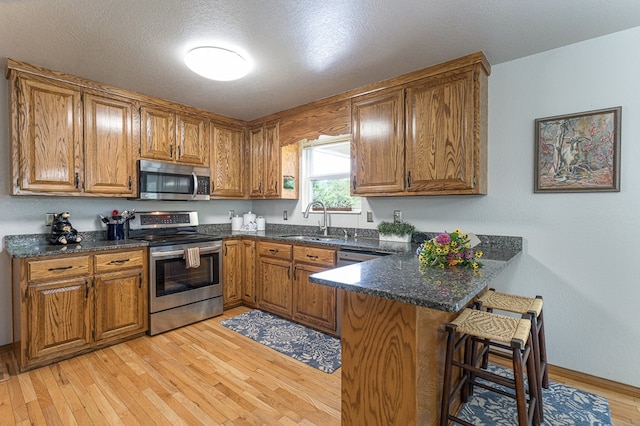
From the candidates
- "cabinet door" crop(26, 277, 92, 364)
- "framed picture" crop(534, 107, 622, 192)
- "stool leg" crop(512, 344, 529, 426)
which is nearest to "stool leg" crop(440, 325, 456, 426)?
"stool leg" crop(512, 344, 529, 426)

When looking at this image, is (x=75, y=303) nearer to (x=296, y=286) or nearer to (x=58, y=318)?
(x=58, y=318)

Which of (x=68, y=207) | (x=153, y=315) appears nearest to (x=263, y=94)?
(x=68, y=207)

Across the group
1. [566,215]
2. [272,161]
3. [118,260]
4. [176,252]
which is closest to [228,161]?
[272,161]

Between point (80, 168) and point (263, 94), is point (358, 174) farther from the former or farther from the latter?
point (80, 168)

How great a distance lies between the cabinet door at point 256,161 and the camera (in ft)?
13.4

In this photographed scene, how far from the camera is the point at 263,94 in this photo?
322 cm

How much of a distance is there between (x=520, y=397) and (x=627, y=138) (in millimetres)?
1912

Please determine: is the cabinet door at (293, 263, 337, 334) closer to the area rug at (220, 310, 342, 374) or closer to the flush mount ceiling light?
the area rug at (220, 310, 342, 374)

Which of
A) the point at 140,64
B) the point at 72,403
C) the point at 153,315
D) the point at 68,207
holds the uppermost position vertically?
the point at 140,64

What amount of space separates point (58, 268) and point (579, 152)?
4.05m

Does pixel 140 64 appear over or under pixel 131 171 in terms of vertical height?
over

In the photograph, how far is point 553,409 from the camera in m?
1.94

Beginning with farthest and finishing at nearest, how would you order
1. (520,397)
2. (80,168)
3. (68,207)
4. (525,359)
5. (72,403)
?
(68,207) < (80,168) < (72,403) < (525,359) < (520,397)

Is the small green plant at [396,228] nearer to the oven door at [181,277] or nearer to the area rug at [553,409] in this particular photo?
the area rug at [553,409]
